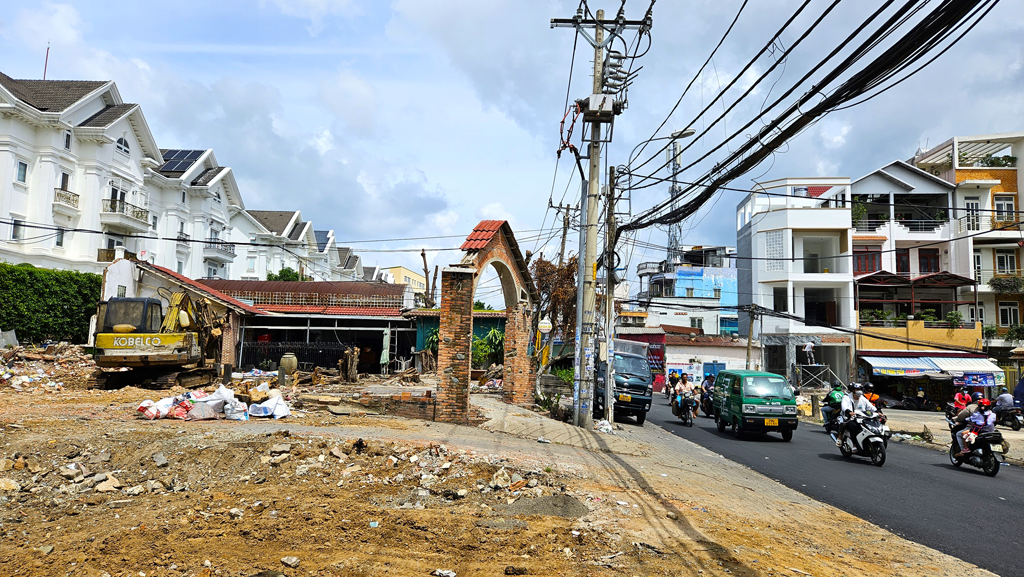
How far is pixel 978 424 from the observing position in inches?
463

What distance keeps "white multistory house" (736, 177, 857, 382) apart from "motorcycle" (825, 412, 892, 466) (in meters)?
22.9

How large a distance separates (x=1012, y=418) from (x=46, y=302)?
3867 centimetres

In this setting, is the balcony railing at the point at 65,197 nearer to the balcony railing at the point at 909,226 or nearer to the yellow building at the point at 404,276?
the balcony railing at the point at 909,226

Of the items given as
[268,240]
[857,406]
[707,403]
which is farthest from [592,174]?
[268,240]

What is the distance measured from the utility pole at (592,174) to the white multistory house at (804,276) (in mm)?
22459

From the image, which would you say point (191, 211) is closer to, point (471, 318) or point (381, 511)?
point (471, 318)

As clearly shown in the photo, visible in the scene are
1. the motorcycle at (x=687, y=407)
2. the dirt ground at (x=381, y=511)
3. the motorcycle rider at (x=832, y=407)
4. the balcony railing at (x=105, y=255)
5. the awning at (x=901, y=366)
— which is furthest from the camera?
the balcony railing at (x=105, y=255)

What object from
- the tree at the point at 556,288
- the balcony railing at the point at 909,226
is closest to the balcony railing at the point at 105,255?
the tree at the point at 556,288

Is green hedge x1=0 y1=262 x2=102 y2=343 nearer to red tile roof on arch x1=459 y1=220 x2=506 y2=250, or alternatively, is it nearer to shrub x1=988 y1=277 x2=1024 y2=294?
red tile roof on arch x1=459 y1=220 x2=506 y2=250

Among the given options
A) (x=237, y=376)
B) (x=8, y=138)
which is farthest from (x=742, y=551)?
(x=8, y=138)

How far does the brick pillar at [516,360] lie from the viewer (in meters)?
18.2

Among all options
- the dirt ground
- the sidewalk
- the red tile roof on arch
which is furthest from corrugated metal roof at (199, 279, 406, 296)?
the dirt ground

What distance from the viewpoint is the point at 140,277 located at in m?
23.7

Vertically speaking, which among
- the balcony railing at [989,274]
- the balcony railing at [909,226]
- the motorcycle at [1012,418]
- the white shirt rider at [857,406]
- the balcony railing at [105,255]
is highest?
the balcony railing at [909,226]
